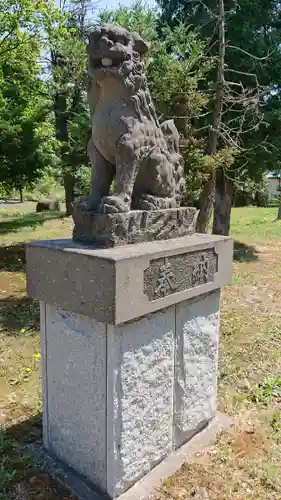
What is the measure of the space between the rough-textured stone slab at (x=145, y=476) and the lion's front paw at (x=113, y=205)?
161 cm

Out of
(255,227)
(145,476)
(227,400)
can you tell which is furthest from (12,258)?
(255,227)

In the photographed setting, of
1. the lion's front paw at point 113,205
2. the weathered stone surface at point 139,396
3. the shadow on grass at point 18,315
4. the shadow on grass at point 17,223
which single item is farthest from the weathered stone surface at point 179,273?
the shadow on grass at point 17,223

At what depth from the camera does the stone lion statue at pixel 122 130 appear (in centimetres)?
222

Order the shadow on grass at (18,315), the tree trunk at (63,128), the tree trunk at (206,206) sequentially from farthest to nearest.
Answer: the tree trunk at (63,128) → the tree trunk at (206,206) → the shadow on grass at (18,315)

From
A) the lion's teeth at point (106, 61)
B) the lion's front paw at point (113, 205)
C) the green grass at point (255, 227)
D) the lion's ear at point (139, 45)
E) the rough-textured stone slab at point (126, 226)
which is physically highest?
the lion's ear at point (139, 45)

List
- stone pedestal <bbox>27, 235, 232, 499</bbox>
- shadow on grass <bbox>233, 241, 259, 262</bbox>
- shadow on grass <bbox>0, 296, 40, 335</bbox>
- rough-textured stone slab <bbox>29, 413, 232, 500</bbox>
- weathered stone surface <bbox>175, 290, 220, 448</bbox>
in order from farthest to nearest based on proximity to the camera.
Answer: shadow on grass <bbox>233, 241, 259, 262</bbox>
shadow on grass <bbox>0, 296, 40, 335</bbox>
weathered stone surface <bbox>175, 290, 220, 448</bbox>
rough-textured stone slab <bbox>29, 413, 232, 500</bbox>
stone pedestal <bbox>27, 235, 232, 499</bbox>

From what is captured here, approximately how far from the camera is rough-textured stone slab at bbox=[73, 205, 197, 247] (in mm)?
2201

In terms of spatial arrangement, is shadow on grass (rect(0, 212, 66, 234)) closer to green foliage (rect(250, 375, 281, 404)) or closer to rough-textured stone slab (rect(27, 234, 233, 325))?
green foliage (rect(250, 375, 281, 404))

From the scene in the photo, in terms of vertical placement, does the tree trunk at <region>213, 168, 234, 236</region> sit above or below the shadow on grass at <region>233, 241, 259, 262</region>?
above

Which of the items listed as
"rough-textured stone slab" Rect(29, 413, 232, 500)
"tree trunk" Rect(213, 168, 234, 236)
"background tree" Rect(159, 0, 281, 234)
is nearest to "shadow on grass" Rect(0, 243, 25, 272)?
"background tree" Rect(159, 0, 281, 234)

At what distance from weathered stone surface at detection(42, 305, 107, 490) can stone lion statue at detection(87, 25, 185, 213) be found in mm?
713

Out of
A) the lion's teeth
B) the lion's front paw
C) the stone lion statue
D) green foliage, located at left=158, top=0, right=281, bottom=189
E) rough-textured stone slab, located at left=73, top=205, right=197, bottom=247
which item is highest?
green foliage, located at left=158, top=0, right=281, bottom=189

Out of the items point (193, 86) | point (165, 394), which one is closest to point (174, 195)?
point (165, 394)

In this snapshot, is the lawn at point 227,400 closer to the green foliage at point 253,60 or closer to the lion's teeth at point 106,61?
the lion's teeth at point 106,61
